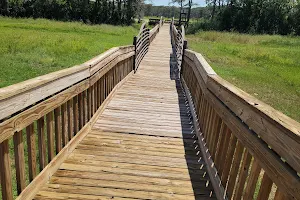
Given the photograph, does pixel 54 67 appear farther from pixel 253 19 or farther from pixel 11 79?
pixel 253 19

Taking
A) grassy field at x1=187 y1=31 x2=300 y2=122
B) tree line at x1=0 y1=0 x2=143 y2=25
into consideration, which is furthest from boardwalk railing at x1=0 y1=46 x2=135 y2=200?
tree line at x1=0 y1=0 x2=143 y2=25

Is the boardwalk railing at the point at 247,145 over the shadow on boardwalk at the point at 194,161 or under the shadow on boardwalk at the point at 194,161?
over

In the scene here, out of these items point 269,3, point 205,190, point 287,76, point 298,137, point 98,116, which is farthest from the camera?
point 269,3

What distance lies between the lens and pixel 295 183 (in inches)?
67.0

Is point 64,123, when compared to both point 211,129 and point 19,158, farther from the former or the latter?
point 211,129

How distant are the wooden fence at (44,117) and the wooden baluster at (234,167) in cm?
188

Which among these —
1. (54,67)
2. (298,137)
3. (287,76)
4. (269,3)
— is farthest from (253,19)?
(298,137)

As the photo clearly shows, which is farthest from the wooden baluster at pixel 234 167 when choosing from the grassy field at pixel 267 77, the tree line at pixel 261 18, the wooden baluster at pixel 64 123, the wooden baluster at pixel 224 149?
the tree line at pixel 261 18

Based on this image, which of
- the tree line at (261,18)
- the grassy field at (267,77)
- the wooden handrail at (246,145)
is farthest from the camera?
the tree line at (261,18)

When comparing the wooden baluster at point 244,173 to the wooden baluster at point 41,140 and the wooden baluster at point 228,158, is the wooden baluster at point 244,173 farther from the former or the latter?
the wooden baluster at point 41,140

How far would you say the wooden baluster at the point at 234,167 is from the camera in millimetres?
2734

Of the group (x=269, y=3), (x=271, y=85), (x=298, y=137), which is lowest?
(x=271, y=85)

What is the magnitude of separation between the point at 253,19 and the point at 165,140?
175 ft

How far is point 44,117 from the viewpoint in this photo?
3.66m
